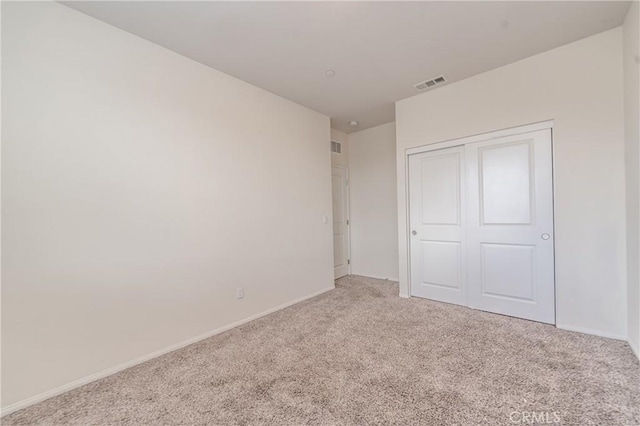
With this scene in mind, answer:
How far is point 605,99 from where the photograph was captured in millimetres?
2348

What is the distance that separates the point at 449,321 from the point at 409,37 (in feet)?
9.41

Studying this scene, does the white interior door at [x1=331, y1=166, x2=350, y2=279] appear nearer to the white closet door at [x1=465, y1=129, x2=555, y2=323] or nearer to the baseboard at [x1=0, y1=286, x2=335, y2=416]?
the baseboard at [x1=0, y1=286, x2=335, y2=416]

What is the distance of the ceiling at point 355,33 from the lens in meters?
1.99

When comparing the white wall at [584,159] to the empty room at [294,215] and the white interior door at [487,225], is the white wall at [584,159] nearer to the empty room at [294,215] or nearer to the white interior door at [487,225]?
the empty room at [294,215]

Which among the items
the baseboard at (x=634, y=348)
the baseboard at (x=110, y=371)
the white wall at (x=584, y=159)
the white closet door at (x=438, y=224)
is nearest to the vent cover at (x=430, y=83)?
the white wall at (x=584, y=159)

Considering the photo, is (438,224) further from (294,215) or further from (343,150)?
(343,150)

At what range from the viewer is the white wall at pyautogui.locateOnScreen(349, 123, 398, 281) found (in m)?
4.57

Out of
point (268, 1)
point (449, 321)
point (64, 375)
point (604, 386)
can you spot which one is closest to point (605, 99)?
point (604, 386)

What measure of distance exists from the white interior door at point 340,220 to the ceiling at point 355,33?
6.68 feet

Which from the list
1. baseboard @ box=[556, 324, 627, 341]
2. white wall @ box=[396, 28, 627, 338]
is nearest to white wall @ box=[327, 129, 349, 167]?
white wall @ box=[396, 28, 627, 338]

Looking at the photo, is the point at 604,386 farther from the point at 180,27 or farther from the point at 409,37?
the point at 180,27

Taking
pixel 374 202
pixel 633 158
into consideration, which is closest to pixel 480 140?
pixel 633 158

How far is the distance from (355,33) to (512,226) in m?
2.56

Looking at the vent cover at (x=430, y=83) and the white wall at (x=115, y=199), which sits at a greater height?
the vent cover at (x=430, y=83)
